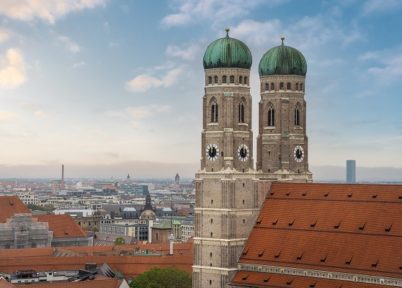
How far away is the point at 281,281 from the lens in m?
92.9

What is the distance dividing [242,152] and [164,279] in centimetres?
2325

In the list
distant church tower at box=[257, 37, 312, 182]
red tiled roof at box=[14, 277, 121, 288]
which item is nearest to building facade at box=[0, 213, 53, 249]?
red tiled roof at box=[14, 277, 121, 288]

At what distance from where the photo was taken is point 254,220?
3971 inches

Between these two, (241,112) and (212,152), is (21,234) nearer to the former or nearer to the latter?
(212,152)

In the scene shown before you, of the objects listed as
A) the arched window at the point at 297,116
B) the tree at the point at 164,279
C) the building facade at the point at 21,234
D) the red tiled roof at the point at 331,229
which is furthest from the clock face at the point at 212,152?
the building facade at the point at 21,234

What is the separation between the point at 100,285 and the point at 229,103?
25593 millimetres

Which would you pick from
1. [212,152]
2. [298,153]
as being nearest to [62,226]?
[298,153]

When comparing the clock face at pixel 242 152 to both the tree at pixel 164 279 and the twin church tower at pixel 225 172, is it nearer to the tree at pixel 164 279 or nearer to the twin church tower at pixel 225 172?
the twin church tower at pixel 225 172

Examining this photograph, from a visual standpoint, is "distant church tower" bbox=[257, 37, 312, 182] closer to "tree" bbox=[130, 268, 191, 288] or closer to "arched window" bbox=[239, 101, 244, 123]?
"arched window" bbox=[239, 101, 244, 123]

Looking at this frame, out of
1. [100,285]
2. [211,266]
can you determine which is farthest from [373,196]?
[100,285]

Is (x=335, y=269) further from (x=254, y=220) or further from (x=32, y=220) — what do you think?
(x=32, y=220)

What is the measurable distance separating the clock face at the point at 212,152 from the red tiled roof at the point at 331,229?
7.33m

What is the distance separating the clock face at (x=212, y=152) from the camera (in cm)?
10132

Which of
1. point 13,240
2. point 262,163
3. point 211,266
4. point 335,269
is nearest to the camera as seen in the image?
point 335,269
